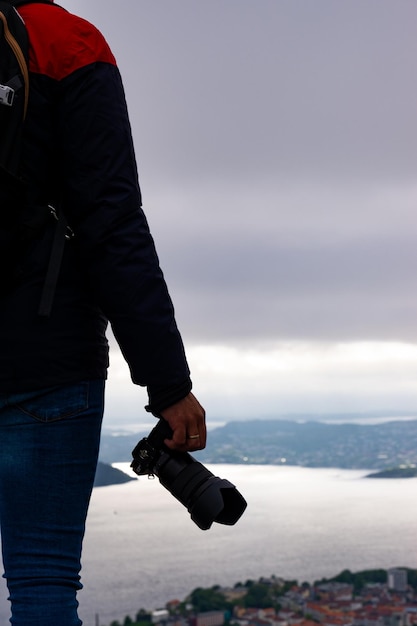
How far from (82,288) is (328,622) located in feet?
82.2

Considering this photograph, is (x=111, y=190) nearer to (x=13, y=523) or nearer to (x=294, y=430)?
Answer: (x=13, y=523)

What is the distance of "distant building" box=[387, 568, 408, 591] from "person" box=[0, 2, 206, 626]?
3040 cm

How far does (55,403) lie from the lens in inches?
58.4

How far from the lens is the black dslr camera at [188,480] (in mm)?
1592

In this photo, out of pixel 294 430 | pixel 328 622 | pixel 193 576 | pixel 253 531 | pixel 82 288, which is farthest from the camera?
pixel 294 430

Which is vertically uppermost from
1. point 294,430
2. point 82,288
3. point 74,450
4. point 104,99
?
point 294,430

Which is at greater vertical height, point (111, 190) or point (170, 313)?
point (111, 190)

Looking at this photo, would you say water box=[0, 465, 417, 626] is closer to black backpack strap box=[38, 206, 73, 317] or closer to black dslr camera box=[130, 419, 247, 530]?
black dslr camera box=[130, 419, 247, 530]

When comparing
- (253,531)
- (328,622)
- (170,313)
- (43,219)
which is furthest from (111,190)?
(253,531)

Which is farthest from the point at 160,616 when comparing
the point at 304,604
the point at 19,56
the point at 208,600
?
the point at 19,56

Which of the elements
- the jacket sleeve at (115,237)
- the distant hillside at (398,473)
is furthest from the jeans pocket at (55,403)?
the distant hillside at (398,473)

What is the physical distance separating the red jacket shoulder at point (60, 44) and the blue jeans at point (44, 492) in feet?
1.82

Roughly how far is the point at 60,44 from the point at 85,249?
0.36 m

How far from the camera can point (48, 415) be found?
1.47 metres
